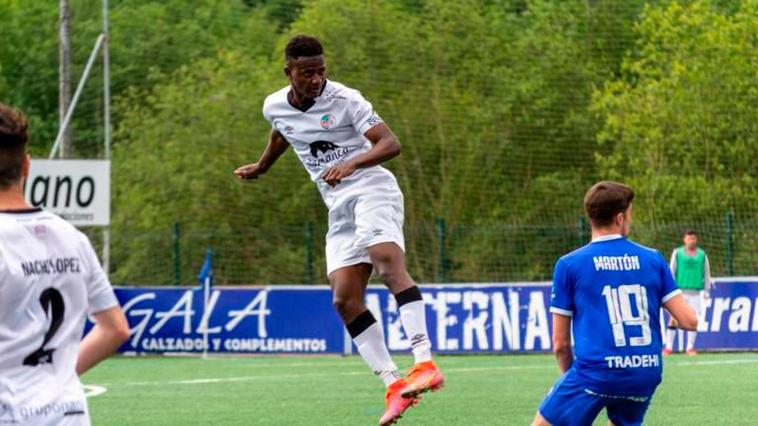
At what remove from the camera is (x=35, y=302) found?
469 cm

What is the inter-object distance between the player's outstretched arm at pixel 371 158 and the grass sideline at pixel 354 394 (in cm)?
232

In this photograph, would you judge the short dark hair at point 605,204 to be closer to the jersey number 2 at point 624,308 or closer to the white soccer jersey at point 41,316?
the jersey number 2 at point 624,308

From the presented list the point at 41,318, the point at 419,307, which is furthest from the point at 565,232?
the point at 41,318

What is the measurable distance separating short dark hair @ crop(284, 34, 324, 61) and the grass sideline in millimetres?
2819

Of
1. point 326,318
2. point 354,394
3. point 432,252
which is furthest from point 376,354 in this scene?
point 432,252

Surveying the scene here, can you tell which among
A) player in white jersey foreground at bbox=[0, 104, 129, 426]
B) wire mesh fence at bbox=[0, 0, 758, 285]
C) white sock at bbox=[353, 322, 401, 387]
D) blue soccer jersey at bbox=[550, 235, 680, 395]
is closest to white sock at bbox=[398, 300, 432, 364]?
white sock at bbox=[353, 322, 401, 387]

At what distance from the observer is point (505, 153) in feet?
126

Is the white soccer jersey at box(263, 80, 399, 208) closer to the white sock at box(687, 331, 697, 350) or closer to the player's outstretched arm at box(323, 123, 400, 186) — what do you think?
the player's outstretched arm at box(323, 123, 400, 186)

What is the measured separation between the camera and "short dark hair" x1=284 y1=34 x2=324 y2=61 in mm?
9227

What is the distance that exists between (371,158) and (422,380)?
4.34ft

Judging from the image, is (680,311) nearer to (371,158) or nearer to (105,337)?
(371,158)

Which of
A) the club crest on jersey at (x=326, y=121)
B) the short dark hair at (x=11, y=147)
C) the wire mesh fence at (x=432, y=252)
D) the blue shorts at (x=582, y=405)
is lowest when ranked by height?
the wire mesh fence at (x=432, y=252)

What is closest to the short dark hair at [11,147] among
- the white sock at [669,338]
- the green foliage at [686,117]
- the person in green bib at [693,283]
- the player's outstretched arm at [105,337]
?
the player's outstretched arm at [105,337]

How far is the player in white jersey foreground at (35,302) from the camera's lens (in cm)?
464
